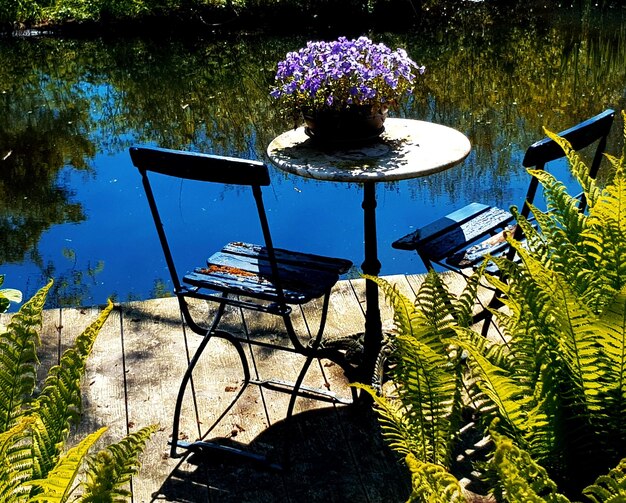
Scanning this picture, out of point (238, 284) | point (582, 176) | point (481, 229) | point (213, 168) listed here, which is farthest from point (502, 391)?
point (481, 229)

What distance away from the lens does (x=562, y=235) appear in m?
1.30

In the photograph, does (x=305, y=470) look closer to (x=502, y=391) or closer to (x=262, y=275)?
(x=262, y=275)

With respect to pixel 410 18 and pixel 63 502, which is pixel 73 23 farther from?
pixel 63 502

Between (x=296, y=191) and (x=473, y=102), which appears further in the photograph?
(x=473, y=102)

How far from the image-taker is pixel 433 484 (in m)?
0.90

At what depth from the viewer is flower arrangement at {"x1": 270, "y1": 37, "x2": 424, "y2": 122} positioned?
10.8ft

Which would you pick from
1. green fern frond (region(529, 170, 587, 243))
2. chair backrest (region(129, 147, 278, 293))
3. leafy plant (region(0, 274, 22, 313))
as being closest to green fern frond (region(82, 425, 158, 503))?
green fern frond (region(529, 170, 587, 243))

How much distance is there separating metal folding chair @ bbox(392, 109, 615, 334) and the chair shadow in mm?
645

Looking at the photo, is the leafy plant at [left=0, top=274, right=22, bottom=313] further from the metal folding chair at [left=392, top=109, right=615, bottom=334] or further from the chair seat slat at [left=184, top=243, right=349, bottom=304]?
the metal folding chair at [left=392, top=109, right=615, bottom=334]

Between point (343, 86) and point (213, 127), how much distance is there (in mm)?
5355

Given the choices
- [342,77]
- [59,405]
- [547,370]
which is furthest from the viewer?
[342,77]

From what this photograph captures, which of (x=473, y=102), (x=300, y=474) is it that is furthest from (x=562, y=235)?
(x=473, y=102)

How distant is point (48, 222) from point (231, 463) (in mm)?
4010

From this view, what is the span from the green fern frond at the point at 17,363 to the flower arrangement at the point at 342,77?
7.09 ft
